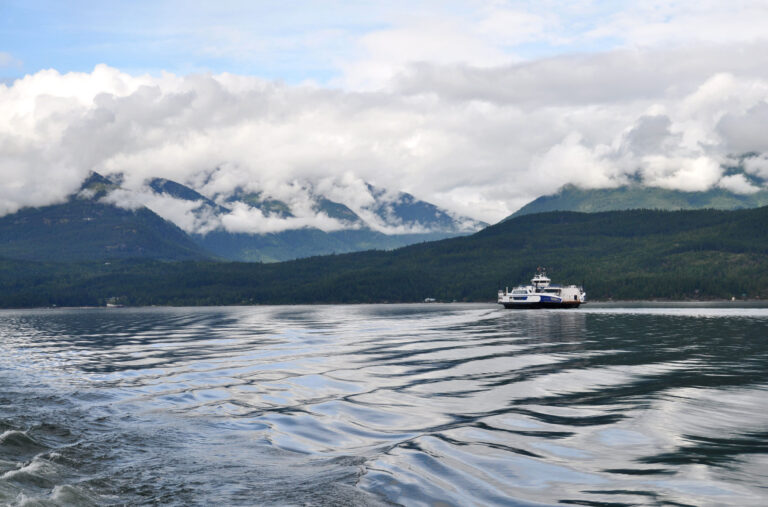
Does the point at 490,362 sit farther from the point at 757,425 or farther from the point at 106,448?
the point at 106,448

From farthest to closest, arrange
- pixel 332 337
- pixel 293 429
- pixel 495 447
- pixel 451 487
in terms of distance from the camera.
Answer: pixel 332 337, pixel 293 429, pixel 495 447, pixel 451 487

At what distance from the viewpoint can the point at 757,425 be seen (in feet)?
106

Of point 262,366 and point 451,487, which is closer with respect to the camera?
point 451,487

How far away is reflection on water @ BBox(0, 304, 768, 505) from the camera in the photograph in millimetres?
22719

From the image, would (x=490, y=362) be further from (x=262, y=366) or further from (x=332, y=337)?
(x=332, y=337)

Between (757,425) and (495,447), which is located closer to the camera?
(495,447)

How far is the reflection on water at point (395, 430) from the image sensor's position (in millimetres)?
22719

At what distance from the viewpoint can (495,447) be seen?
94.1 feet

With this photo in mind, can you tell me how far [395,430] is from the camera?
3334 cm

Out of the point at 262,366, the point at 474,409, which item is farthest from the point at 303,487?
the point at 262,366

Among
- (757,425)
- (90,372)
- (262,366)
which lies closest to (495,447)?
(757,425)

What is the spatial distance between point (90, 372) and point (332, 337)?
47.2 meters

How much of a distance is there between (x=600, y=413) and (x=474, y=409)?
6.99m

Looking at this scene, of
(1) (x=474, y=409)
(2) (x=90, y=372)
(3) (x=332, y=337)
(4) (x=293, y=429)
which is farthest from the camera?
(3) (x=332, y=337)
